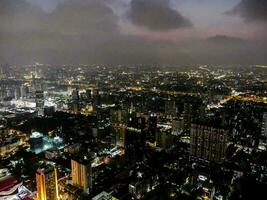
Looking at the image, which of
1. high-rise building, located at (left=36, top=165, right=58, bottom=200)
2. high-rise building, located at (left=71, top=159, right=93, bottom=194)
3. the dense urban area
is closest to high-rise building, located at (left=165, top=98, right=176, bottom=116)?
the dense urban area

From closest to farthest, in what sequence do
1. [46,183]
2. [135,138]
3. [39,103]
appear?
[46,183]
[135,138]
[39,103]

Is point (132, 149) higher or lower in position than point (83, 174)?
lower

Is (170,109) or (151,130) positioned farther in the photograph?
(170,109)

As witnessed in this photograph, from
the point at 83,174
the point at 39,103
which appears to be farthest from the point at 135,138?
the point at 39,103

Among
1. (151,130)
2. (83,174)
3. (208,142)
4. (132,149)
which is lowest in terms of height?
(132,149)

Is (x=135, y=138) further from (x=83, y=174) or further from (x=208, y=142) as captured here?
(x=83, y=174)

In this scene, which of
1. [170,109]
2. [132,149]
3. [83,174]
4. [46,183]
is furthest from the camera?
[170,109]

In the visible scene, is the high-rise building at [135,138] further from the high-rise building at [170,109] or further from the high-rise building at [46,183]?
the high-rise building at [46,183]
